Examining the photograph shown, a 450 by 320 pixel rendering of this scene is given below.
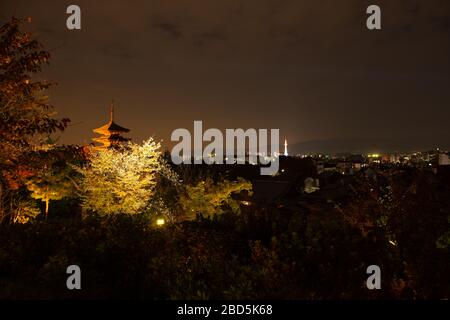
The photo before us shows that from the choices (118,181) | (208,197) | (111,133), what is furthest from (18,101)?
(111,133)

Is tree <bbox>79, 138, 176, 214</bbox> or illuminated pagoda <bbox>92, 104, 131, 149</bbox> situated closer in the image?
tree <bbox>79, 138, 176, 214</bbox>

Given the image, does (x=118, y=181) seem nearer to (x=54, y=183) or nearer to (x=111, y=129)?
(x=54, y=183)

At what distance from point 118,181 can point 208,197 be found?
19.5 feet

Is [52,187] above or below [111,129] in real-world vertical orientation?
below

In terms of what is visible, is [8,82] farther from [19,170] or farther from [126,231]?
[126,231]

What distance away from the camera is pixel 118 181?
61.0 ft

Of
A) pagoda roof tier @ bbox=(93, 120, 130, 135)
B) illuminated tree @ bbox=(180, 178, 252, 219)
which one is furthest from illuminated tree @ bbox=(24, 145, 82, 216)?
pagoda roof tier @ bbox=(93, 120, 130, 135)

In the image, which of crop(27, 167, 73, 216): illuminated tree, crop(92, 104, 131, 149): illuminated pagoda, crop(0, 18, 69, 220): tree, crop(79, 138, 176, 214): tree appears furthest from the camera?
crop(92, 104, 131, 149): illuminated pagoda

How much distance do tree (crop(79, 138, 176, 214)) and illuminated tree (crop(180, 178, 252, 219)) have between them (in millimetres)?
2935

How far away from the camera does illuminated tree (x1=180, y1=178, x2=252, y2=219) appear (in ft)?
73.4

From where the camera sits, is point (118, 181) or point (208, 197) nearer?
point (118, 181)

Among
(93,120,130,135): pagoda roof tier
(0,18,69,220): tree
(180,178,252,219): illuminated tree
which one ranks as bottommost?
(180,178,252,219): illuminated tree

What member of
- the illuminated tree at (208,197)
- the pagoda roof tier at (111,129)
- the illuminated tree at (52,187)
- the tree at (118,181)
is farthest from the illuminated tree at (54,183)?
the pagoda roof tier at (111,129)

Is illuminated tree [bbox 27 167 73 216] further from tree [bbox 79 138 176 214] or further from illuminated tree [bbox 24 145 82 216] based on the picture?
tree [bbox 79 138 176 214]
